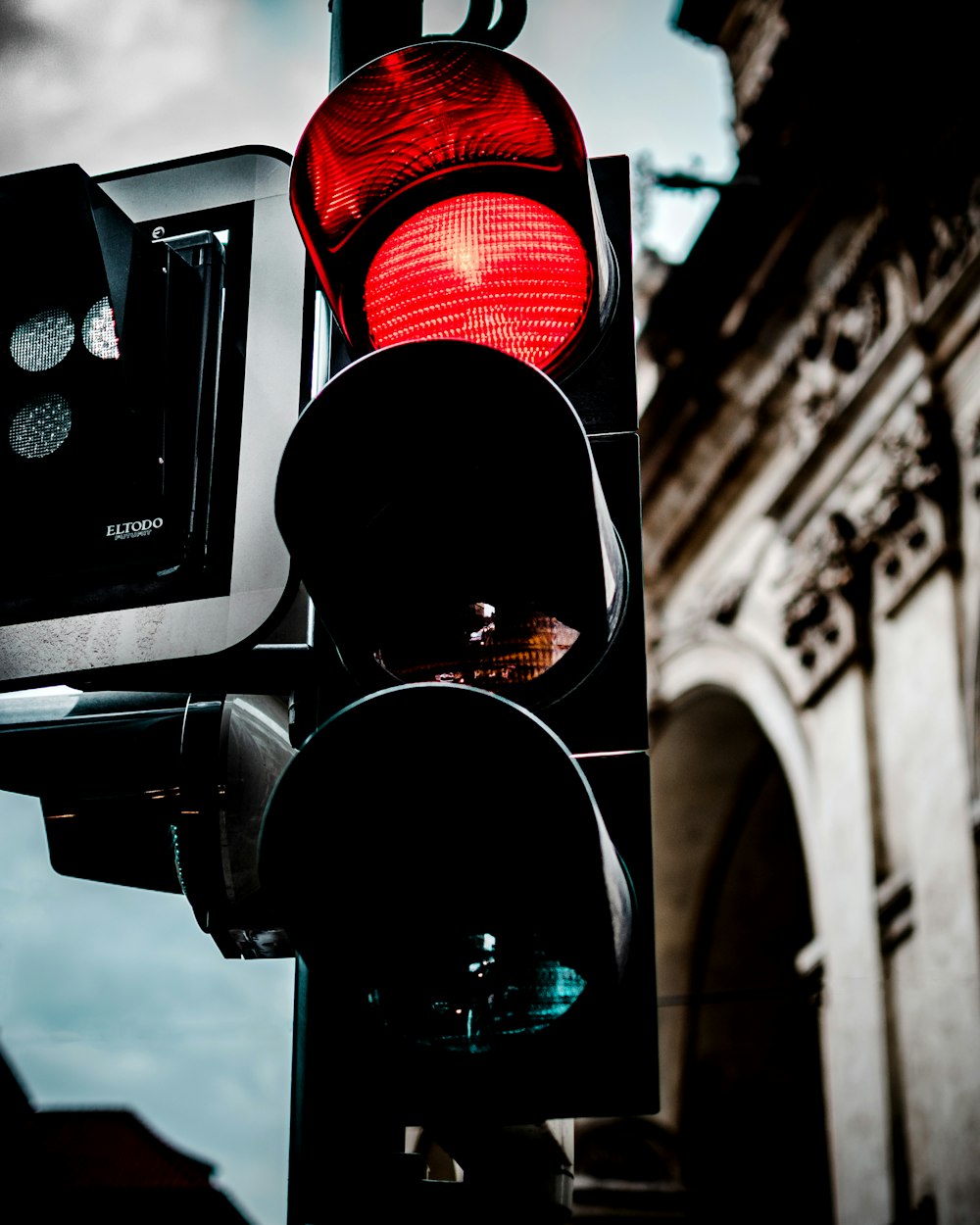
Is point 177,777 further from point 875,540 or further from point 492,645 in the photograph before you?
point 875,540

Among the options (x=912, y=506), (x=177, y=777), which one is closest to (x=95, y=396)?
(x=177, y=777)

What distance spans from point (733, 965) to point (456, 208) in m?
14.8

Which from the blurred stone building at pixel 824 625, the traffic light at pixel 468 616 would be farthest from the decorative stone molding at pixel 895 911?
the traffic light at pixel 468 616

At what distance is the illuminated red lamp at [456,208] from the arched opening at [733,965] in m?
13.5

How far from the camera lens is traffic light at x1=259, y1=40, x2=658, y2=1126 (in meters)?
1.69

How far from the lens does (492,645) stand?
6.31 feet

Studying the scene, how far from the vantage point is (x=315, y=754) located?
5.59ft

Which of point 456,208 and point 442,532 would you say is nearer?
point 442,532

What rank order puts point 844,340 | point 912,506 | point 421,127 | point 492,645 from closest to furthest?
point 492,645, point 421,127, point 912,506, point 844,340

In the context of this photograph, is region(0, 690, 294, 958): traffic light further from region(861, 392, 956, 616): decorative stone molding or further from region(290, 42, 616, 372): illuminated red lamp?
region(861, 392, 956, 616): decorative stone molding

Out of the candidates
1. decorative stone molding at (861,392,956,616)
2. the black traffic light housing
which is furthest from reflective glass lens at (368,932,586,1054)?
decorative stone molding at (861,392,956,616)

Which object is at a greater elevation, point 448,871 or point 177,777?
point 177,777

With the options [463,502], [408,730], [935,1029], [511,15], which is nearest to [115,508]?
[463,502]

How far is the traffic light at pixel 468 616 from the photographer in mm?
1688
